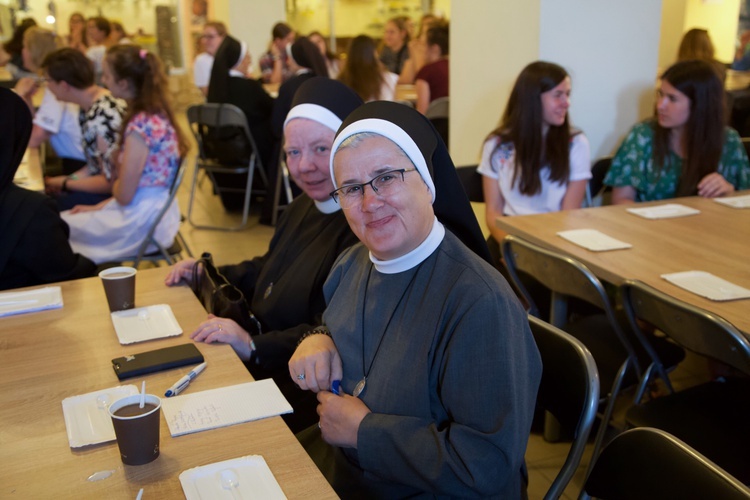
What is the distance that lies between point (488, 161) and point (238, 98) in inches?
118

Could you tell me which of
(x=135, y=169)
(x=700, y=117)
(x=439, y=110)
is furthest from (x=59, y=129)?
(x=700, y=117)

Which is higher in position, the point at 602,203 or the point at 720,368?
the point at 602,203

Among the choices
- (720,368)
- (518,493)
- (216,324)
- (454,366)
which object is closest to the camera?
(454,366)

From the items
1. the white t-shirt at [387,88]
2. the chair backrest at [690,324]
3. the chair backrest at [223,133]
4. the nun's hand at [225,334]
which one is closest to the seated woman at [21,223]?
the nun's hand at [225,334]

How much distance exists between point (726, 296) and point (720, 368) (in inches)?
42.4

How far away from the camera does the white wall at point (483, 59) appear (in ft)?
12.2

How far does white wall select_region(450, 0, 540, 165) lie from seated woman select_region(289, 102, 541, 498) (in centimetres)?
245

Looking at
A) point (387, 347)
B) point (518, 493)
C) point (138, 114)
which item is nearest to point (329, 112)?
point (387, 347)

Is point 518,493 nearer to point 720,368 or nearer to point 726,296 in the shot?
point 726,296

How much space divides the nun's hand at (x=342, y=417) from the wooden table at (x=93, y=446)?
13 centimetres

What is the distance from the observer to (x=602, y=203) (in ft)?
13.2

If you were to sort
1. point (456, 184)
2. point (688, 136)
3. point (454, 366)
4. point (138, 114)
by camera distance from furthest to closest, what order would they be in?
point (138, 114), point (688, 136), point (456, 184), point (454, 366)

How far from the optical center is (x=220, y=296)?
6.40 ft

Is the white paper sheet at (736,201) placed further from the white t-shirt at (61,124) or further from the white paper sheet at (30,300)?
the white t-shirt at (61,124)
